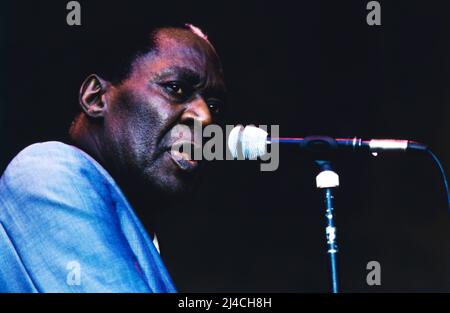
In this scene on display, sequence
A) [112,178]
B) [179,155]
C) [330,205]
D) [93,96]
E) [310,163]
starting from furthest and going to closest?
[310,163] → [93,96] → [179,155] → [330,205] → [112,178]

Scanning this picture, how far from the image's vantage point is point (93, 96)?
7.09 ft

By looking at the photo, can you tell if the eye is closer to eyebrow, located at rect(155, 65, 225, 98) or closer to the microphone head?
eyebrow, located at rect(155, 65, 225, 98)

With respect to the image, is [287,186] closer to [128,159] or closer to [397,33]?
[397,33]

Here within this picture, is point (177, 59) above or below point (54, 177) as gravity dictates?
above

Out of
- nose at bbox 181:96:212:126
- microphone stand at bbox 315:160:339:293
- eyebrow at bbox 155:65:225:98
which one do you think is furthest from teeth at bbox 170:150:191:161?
microphone stand at bbox 315:160:339:293

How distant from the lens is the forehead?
2109 millimetres

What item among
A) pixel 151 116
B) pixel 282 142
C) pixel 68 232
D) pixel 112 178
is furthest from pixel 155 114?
pixel 68 232

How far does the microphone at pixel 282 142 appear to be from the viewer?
195 centimetres

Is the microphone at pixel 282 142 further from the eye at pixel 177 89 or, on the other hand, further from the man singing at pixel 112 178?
the eye at pixel 177 89

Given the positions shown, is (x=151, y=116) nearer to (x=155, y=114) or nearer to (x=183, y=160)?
(x=155, y=114)

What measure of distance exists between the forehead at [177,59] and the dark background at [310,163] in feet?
1.80

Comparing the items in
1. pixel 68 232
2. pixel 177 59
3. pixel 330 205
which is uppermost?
pixel 177 59

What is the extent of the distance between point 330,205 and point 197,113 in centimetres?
61

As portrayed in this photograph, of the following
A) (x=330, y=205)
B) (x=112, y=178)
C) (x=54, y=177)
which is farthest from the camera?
(x=330, y=205)
